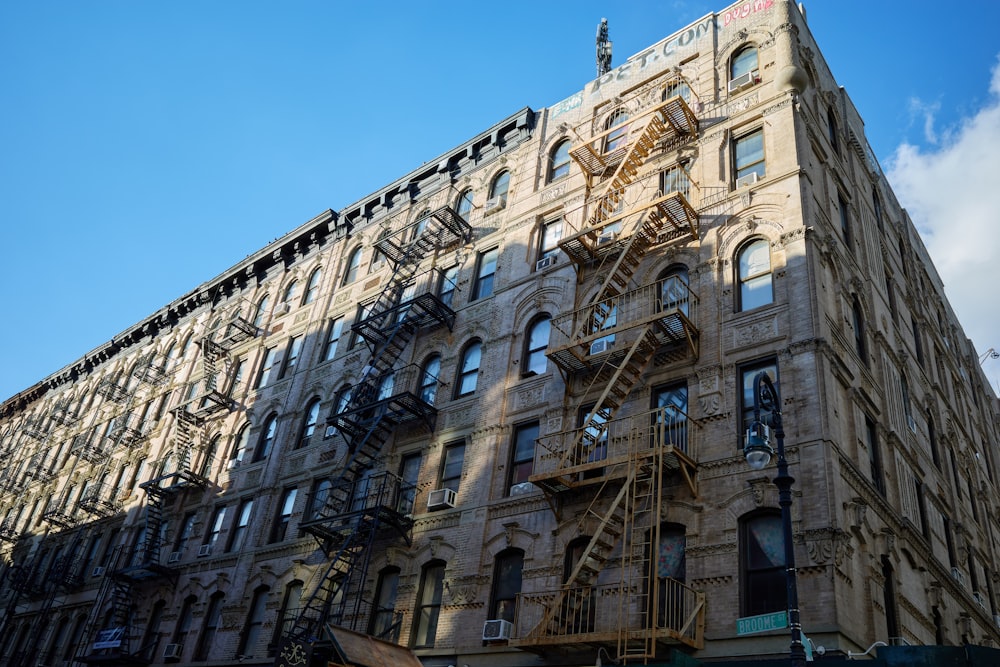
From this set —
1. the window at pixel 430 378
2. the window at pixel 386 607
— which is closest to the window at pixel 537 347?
the window at pixel 430 378

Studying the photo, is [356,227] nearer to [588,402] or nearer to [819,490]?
[588,402]

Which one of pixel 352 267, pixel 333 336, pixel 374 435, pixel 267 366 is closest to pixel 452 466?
pixel 374 435

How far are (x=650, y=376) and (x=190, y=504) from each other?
1917 cm

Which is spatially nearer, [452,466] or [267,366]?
[452,466]

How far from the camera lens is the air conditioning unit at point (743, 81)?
2377cm

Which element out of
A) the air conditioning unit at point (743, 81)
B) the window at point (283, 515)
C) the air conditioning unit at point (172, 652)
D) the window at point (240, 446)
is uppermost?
the air conditioning unit at point (743, 81)

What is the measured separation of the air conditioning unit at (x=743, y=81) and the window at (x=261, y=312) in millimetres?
21144

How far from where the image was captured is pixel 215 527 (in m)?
29.4

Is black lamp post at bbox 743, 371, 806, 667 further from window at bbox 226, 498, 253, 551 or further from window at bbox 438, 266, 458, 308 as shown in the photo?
window at bbox 226, 498, 253, 551

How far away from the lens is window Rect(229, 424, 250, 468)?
3053cm

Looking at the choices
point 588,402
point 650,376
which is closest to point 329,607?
point 588,402

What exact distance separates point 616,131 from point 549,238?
13.5 ft

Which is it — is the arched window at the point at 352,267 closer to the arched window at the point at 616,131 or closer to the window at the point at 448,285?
the window at the point at 448,285

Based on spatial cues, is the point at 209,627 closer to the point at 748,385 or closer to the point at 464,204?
the point at 464,204
